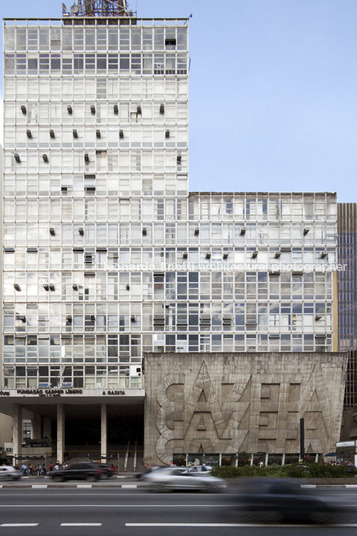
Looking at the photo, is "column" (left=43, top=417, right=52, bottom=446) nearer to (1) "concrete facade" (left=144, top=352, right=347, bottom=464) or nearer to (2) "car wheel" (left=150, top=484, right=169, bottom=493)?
(1) "concrete facade" (left=144, top=352, right=347, bottom=464)

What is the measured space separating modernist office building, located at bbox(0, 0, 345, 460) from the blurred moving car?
57055 millimetres

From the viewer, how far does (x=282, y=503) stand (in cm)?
1952

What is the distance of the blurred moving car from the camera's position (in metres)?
19.5

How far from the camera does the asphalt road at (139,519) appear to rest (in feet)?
61.9

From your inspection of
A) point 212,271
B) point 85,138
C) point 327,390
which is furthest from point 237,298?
point 85,138

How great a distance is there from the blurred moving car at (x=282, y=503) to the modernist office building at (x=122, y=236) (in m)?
57.1

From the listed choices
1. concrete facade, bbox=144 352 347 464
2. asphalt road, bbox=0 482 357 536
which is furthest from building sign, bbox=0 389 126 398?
asphalt road, bbox=0 482 357 536

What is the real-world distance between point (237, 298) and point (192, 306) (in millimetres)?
5139

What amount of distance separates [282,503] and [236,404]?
5600 centimetres

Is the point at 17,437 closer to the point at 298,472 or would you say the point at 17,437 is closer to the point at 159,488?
the point at 298,472

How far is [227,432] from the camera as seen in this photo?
74250mm

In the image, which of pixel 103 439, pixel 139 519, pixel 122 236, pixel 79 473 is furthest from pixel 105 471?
pixel 122 236

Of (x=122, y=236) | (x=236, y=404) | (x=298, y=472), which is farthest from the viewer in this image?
(x=122, y=236)

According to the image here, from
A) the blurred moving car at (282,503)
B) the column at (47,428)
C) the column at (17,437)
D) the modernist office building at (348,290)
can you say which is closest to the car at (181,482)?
the blurred moving car at (282,503)
